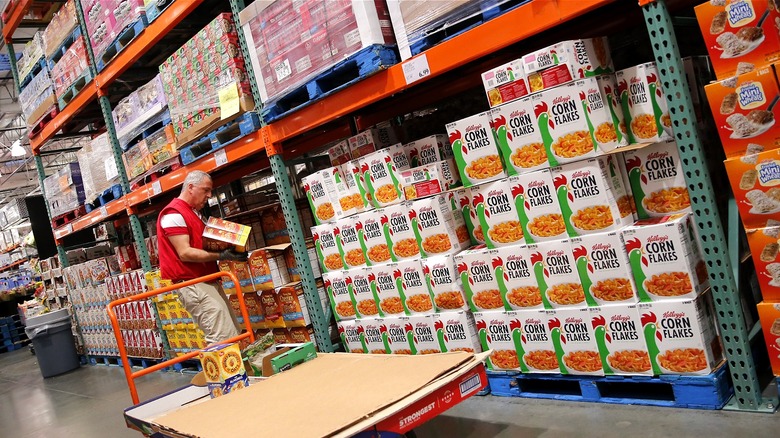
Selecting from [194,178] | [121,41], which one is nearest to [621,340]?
[194,178]

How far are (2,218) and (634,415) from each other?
21508mm

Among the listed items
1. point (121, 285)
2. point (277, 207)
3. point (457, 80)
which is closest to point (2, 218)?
point (121, 285)

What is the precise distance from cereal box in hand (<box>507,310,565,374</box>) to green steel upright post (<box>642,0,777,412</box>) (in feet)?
2.98

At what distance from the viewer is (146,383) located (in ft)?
23.5

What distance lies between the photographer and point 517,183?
332cm

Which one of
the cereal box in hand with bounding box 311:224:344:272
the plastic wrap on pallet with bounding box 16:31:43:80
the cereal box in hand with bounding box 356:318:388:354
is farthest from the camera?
the plastic wrap on pallet with bounding box 16:31:43:80

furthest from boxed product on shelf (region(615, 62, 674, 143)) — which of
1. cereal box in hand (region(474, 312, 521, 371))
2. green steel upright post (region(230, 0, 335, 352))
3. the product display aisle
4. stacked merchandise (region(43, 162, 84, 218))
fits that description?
stacked merchandise (region(43, 162, 84, 218))

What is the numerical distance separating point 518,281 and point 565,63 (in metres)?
1.23

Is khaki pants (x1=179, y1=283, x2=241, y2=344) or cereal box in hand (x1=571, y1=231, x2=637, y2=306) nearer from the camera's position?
cereal box in hand (x1=571, y1=231, x2=637, y2=306)

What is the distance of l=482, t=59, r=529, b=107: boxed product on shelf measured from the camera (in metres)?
3.19

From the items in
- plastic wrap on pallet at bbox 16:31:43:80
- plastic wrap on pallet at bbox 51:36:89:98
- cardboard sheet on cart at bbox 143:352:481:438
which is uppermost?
plastic wrap on pallet at bbox 16:31:43:80

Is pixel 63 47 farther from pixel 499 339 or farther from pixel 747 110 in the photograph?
pixel 747 110

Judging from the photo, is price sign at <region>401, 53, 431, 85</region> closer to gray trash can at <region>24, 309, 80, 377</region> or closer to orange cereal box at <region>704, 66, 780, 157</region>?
orange cereal box at <region>704, 66, 780, 157</region>

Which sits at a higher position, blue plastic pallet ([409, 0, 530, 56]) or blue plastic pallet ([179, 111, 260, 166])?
blue plastic pallet ([179, 111, 260, 166])
